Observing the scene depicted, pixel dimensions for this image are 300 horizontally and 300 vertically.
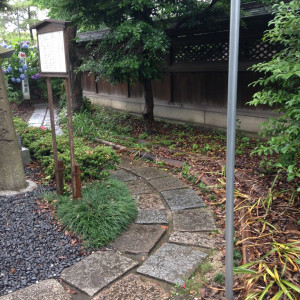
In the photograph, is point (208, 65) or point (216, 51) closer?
point (216, 51)

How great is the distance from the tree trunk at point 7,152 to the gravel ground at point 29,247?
427 mm

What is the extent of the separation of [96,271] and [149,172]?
9.05 ft

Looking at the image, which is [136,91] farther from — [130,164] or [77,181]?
[77,181]

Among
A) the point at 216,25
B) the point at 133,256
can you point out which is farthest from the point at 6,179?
the point at 216,25

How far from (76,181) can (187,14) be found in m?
4.56

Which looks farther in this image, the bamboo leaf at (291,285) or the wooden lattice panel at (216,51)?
the wooden lattice panel at (216,51)

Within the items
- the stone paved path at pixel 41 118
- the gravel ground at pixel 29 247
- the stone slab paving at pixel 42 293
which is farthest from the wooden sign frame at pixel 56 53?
the stone paved path at pixel 41 118

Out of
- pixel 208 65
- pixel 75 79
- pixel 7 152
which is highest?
pixel 208 65

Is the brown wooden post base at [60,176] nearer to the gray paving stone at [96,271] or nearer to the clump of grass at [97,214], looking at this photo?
the clump of grass at [97,214]

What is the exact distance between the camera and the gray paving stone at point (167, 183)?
15.8 ft

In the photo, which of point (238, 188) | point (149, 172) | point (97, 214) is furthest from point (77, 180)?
point (238, 188)

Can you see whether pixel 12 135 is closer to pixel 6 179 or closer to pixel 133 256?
pixel 6 179

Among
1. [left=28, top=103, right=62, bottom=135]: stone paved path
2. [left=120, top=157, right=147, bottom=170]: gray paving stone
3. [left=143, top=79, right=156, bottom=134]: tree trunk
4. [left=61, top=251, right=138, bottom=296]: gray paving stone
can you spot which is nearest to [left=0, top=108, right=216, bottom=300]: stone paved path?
[left=61, top=251, right=138, bottom=296]: gray paving stone

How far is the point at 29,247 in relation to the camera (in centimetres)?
321
